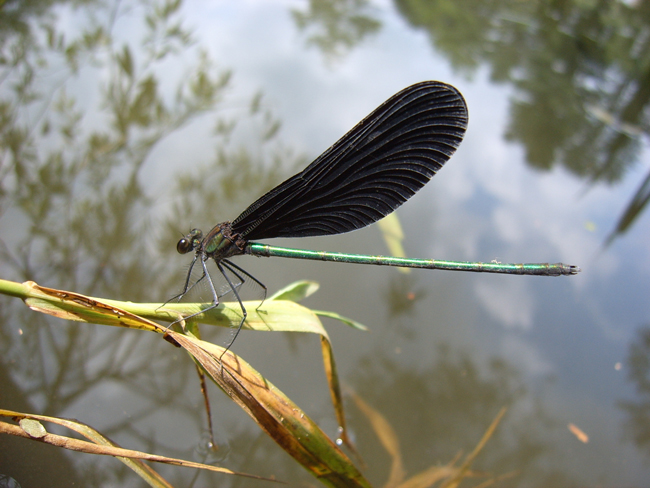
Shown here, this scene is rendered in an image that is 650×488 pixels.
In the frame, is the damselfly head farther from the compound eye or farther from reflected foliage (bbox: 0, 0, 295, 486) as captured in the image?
reflected foliage (bbox: 0, 0, 295, 486)

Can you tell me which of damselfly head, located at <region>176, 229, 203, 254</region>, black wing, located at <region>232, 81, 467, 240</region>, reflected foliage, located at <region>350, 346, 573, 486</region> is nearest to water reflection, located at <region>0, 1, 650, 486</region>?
reflected foliage, located at <region>350, 346, 573, 486</region>

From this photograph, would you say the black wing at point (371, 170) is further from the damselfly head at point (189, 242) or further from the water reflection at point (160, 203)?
the water reflection at point (160, 203)

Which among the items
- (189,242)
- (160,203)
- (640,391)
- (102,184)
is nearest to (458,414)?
(640,391)

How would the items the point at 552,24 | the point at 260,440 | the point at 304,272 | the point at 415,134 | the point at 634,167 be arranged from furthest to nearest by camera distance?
1. the point at 552,24
2. the point at 634,167
3. the point at 304,272
4. the point at 260,440
5. the point at 415,134

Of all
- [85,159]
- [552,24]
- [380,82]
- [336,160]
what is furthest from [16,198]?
[552,24]

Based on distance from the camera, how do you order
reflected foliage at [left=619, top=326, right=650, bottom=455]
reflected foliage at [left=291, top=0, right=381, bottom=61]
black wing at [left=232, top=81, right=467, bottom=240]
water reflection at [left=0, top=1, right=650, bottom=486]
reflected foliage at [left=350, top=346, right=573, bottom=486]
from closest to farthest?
black wing at [left=232, top=81, right=467, bottom=240], water reflection at [left=0, top=1, right=650, bottom=486], reflected foliage at [left=350, top=346, right=573, bottom=486], reflected foliage at [left=619, top=326, right=650, bottom=455], reflected foliage at [left=291, top=0, right=381, bottom=61]

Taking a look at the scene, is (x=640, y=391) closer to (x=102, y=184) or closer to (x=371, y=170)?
(x=371, y=170)

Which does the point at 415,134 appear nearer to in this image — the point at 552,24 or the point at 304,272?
the point at 304,272

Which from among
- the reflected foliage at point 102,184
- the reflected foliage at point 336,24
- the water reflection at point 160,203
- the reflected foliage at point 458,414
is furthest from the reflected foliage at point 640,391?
the reflected foliage at point 336,24
